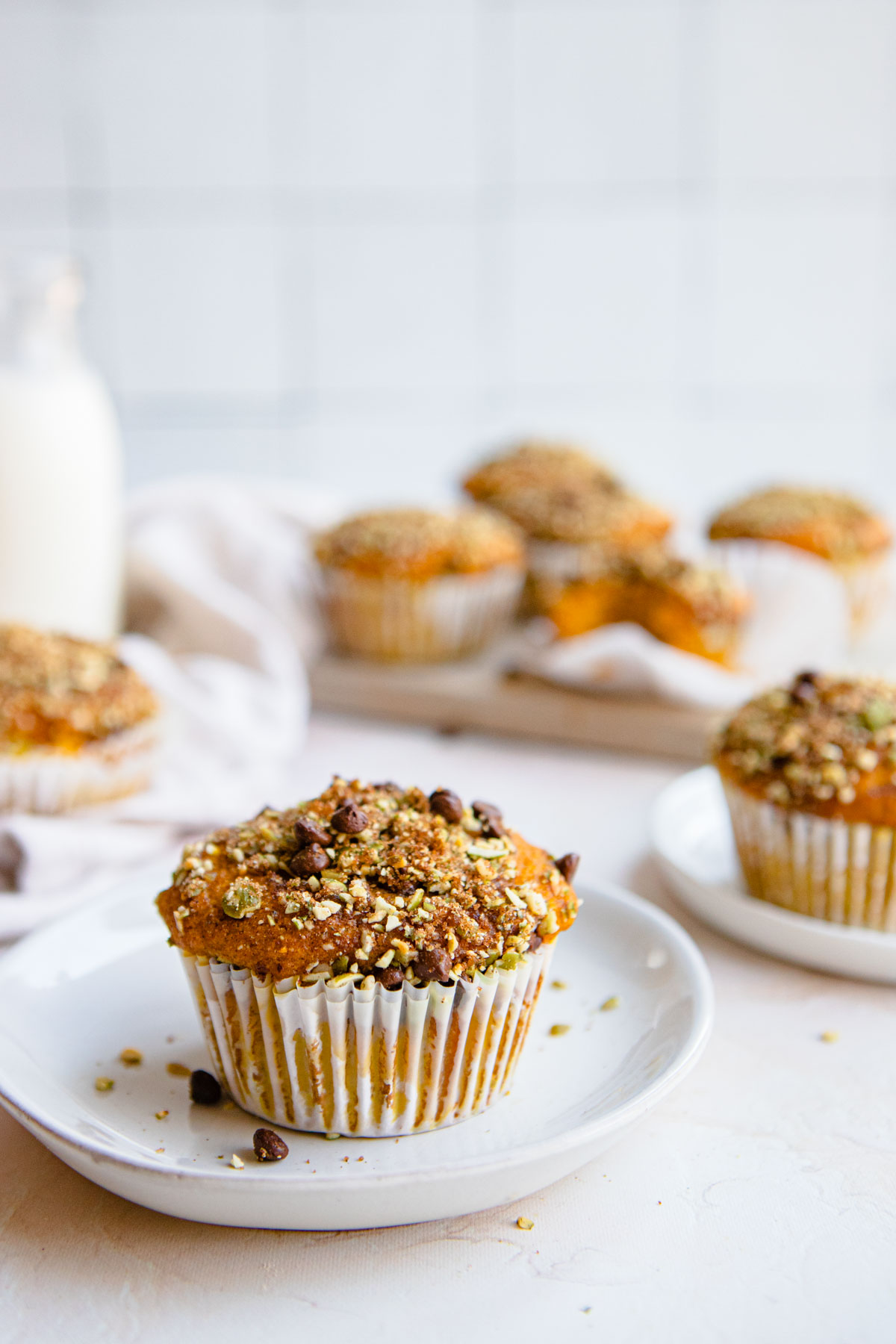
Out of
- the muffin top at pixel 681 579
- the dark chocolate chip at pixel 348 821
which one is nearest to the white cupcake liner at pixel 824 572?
the muffin top at pixel 681 579

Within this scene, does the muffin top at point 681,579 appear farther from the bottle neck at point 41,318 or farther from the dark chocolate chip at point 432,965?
the dark chocolate chip at point 432,965

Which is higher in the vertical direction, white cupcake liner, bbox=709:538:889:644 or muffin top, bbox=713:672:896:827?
muffin top, bbox=713:672:896:827

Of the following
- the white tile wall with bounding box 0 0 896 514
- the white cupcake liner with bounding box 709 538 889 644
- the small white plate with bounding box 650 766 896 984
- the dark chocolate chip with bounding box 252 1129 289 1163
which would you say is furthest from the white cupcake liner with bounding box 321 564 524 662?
the white tile wall with bounding box 0 0 896 514

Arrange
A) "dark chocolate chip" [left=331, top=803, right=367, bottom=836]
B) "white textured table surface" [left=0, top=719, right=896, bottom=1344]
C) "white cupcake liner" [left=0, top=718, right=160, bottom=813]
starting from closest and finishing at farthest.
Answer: "white textured table surface" [left=0, top=719, right=896, bottom=1344], "dark chocolate chip" [left=331, top=803, right=367, bottom=836], "white cupcake liner" [left=0, top=718, right=160, bottom=813]

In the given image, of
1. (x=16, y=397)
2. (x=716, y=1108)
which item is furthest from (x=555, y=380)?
(x=716, y=1108)

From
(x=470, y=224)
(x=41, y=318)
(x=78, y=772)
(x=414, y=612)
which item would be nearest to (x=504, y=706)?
(x=414, y=612)

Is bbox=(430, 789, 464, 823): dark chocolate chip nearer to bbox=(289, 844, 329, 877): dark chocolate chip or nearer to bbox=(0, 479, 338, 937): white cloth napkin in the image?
bbox=(289, 844, 329, 877): dark chocolate chip

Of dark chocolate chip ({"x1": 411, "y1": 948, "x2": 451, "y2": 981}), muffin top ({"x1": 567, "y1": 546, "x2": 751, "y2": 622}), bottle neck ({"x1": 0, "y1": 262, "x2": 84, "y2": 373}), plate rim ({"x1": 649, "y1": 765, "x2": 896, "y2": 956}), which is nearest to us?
dark chocolate chip ({"x1": 411, "y1": 948, "x2": 451, "y2": 981})
